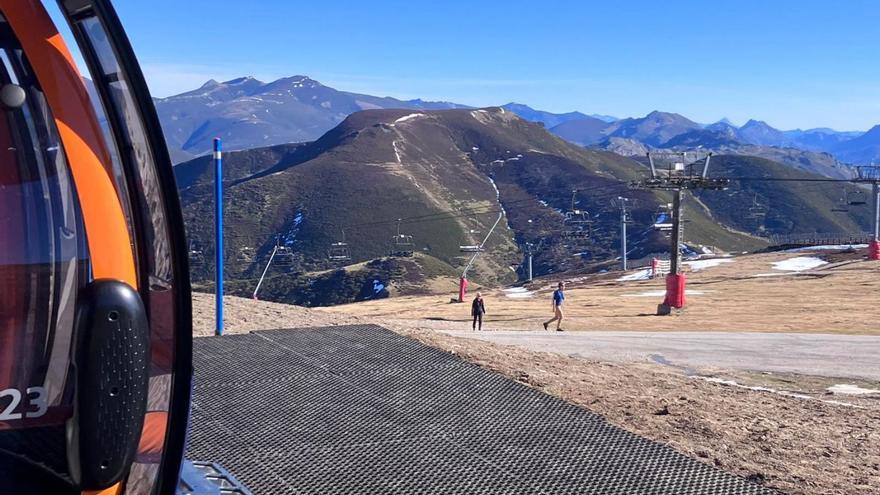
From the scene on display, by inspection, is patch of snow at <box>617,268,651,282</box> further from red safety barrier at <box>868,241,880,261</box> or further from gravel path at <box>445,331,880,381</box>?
gravel path at <box>445,331,880,381</box>

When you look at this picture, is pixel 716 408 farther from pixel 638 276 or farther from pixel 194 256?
pixel 638 276

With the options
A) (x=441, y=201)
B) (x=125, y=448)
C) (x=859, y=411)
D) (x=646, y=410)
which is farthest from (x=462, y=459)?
(x=441, y=201)

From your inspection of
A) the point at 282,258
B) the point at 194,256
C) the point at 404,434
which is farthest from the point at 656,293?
the point at 282,258

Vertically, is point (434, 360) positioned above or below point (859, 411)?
above

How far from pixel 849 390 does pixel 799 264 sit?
51965mm

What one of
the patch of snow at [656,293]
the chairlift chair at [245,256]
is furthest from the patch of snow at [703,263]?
the chairlift chair at [245,256]

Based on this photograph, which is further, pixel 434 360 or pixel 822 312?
pixel 822 312

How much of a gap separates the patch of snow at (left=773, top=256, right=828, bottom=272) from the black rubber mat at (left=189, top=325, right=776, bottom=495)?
188 feet

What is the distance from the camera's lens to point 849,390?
14078 millimetres

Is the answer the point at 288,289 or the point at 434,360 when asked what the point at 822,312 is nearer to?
the point at 434,360

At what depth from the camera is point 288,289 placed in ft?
384

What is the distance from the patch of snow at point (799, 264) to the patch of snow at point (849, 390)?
4795cm

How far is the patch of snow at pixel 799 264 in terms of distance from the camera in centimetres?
6044

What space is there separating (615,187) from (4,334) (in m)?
187
